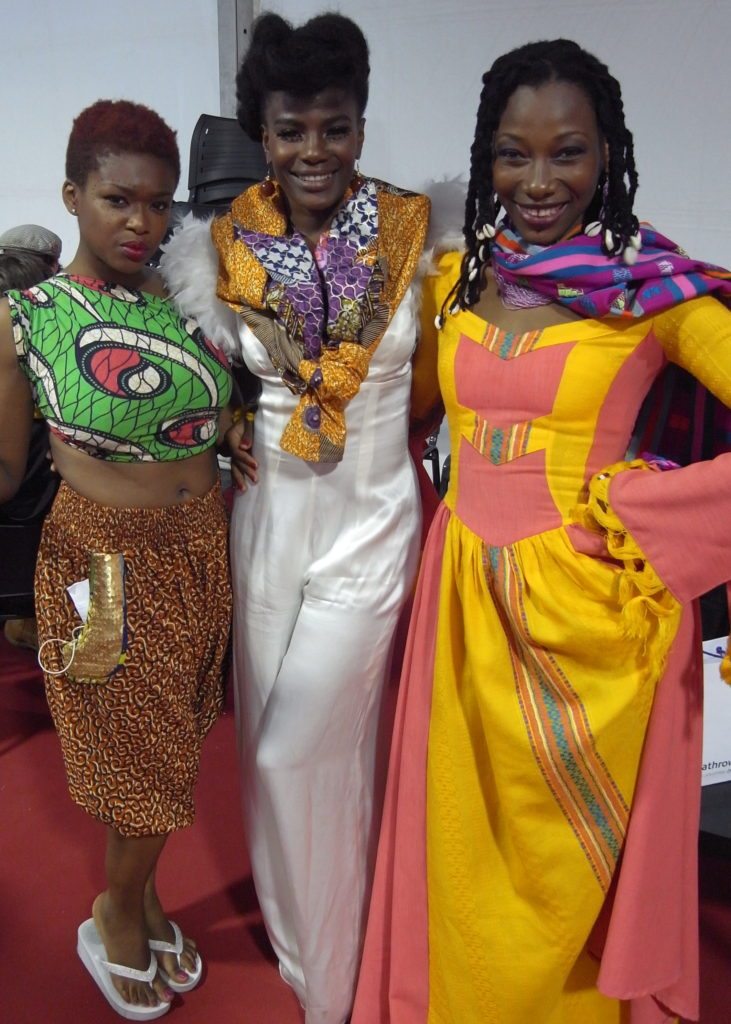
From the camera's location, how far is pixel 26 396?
1253mm

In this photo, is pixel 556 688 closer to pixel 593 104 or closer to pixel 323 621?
pixel 323 621

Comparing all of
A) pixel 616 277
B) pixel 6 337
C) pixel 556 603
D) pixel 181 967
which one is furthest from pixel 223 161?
pixel 181 967

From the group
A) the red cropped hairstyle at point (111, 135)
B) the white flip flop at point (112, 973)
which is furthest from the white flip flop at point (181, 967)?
the red cropped hairstyle at point (111, 135)

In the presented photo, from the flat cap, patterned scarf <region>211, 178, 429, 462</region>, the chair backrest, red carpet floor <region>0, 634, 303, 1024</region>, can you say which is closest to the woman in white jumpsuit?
patterned scarf <region>211, 178, 429, 462</region>

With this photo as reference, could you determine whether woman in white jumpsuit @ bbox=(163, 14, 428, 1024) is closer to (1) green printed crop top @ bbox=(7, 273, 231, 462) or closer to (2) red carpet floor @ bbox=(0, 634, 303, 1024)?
(1) green printed crop top @ bbox=(7, 273, 231, 462)

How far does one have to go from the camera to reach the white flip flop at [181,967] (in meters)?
1.60

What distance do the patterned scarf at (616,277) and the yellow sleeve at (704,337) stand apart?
0.7 inches

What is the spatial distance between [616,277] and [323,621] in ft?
2.17

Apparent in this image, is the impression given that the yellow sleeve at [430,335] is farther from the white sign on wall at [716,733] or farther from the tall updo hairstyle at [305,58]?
the white sign on wall at [716,733]

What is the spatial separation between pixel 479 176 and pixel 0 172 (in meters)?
3.37

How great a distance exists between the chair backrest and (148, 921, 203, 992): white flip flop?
212 centimetres

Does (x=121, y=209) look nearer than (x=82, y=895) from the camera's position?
Yes

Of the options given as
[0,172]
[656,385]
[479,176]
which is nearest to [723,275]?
[656,385]

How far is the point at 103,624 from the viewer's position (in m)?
1.30
